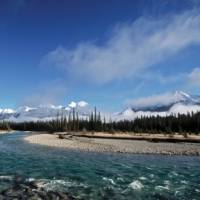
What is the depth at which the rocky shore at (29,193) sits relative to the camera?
60.6 feet

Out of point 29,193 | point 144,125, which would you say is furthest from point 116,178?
point 144,125

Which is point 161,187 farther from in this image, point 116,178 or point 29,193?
point 29,193

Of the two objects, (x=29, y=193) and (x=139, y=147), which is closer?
(x=29, y=193)

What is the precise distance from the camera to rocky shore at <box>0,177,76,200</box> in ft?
60.6

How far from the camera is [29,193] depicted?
19453mm

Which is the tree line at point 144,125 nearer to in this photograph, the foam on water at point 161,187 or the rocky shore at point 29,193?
the foam on water at point 161,187

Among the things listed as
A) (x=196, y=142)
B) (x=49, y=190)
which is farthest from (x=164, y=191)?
(x=196, y=142)

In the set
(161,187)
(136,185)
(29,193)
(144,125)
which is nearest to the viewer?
(29,193)

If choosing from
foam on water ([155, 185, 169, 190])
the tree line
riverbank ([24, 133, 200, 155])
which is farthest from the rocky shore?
the tree line

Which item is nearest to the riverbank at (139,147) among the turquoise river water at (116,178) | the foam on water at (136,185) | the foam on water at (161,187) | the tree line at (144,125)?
the turquoise river water at (116,178)

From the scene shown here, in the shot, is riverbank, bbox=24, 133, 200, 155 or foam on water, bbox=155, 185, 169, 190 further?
riverbank, bbox=24, 133, 200, 155

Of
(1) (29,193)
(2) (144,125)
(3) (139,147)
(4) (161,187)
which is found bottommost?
(4) (161,187)

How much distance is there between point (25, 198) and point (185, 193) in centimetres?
1002

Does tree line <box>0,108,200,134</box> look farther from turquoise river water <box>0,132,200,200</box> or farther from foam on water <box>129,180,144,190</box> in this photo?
foam on water <box>129,180,144,190</box>
